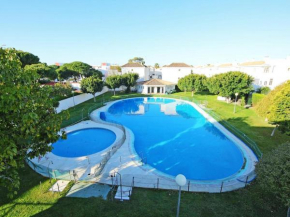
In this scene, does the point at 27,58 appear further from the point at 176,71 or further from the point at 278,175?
the point at 278,175

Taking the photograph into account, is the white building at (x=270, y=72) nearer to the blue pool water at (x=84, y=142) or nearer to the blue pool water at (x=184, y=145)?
the blue pool water at (x=184, y=145)

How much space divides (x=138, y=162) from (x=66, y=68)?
43.7 metres

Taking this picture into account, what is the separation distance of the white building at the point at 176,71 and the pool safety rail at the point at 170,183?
4504cm

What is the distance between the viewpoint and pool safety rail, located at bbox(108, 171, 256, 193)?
31.0 ft

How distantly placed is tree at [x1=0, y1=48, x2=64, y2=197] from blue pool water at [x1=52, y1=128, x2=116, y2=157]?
10.1 metres

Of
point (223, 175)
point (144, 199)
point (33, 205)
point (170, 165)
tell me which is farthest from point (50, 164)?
point (223, 175)

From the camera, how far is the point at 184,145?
16562 mm

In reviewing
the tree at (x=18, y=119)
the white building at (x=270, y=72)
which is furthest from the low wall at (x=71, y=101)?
the white building at (x=270, y=72)

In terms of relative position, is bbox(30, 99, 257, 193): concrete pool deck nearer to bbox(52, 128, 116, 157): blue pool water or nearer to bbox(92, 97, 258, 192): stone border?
bbox(92, 97, 258, 192): stone border

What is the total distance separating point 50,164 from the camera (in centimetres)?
1227

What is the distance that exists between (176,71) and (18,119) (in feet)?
170

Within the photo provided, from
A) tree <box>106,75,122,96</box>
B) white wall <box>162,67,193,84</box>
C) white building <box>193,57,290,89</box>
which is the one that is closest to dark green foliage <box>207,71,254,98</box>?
white building <box>193,57,290,89</box>

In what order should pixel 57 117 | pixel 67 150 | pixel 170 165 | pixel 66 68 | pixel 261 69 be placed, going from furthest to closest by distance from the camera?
pixel 66 68
pixel 261 69
pixel 67 150
pixel 170 165
pixel 57 117

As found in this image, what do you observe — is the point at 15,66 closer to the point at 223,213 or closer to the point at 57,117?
the point at 57,117
